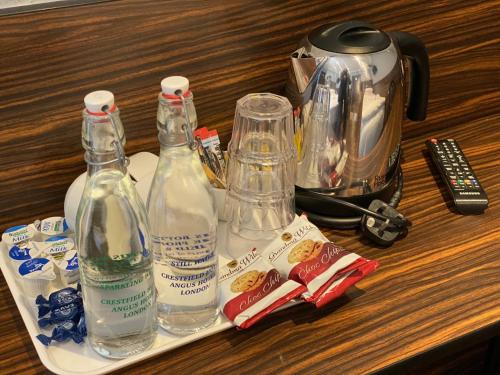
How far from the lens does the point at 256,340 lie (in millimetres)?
841

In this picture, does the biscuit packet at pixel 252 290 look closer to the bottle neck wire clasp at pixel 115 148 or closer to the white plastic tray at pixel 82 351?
the white plastic tray at pixel 82 351

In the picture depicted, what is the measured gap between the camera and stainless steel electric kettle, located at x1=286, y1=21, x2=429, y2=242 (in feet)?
3.14

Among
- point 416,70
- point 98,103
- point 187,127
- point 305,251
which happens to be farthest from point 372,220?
point 98,103

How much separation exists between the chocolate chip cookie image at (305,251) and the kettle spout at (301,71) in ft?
0.73

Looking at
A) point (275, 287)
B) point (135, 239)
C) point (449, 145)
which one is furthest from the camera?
point (449, 145)

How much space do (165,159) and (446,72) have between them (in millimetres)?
726

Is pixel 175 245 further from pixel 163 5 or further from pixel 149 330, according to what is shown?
pixel 163 5

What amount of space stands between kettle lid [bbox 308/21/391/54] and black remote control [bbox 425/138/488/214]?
0.92ft

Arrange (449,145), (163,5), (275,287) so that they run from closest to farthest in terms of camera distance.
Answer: (275,287) < (163,5) < (449,145)

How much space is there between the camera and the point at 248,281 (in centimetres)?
88

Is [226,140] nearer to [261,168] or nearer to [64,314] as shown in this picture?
[261,168]

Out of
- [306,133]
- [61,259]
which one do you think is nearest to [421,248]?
[306,133]

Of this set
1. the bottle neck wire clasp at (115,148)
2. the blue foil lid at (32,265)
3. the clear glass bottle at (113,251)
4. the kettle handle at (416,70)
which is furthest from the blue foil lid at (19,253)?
the kettle handle at (416,70)

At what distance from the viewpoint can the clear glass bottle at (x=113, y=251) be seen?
723 millimetres
